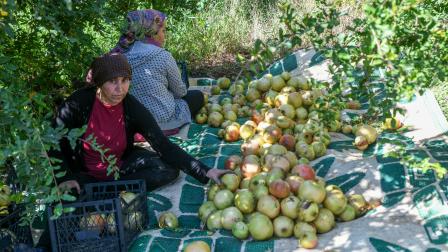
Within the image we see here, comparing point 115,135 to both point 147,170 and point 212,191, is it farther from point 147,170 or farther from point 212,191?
point 212,191

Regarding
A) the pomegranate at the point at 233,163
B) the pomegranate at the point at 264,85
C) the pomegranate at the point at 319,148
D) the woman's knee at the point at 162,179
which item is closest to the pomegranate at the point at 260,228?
the pomegranate at the point at 233,163

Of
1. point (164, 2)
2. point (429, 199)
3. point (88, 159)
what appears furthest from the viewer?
point (164, 2)

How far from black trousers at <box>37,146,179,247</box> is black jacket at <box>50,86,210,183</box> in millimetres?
129

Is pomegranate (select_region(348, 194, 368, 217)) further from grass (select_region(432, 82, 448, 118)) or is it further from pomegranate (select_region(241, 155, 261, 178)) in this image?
grass (select_region(432, 82, 448, 118))

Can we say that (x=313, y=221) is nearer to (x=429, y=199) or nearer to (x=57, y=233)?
(x=429, y=199)

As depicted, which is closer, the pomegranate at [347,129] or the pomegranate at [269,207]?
the pomegranate at [269,207]

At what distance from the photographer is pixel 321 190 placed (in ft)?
11.0

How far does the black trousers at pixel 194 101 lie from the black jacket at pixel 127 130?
1409 mm

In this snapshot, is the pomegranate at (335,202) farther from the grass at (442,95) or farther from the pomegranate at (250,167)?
the grass at (442,95)

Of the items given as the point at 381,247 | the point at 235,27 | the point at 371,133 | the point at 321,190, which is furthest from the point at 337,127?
the point at 235,27

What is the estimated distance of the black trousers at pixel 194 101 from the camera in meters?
5.42

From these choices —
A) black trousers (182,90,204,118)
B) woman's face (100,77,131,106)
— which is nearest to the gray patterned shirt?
black trousers (182,90,204,118)

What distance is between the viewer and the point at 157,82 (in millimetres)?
4871

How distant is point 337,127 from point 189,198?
156 cm
